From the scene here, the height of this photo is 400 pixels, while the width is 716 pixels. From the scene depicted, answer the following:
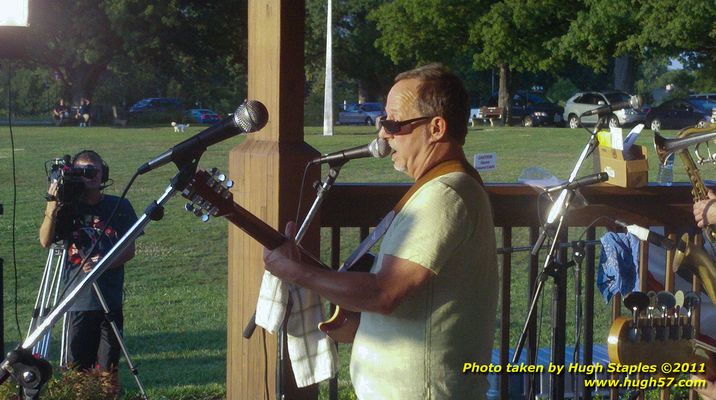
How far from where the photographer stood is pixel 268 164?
13.2ft

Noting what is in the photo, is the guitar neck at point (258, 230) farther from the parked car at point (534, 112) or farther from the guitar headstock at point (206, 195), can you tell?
the parked car at point (534, 112)

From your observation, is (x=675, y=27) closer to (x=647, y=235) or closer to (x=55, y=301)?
(x=55, y=301)

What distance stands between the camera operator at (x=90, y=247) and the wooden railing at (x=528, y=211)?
5.57 feet

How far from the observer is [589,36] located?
127ft

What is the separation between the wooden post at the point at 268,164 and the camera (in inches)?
158

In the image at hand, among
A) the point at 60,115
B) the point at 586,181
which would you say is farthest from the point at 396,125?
the point at 60,115

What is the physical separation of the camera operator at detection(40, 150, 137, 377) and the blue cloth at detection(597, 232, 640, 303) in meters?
2.70

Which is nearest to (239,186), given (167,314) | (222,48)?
(167,314)

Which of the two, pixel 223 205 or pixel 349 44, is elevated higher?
pixel 349 44

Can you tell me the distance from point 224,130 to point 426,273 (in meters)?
0.78

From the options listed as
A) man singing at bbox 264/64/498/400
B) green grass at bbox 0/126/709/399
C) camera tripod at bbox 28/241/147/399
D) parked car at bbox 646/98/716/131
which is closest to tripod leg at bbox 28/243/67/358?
camera tripod at bbox 28/241/147/399

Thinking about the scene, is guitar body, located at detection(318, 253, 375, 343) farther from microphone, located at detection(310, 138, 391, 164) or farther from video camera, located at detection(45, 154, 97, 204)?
video camera, located at detection(45, 154, 97, 204)

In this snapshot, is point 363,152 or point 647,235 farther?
point 647,235

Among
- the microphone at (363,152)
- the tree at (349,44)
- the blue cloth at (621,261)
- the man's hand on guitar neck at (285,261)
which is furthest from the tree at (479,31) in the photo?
the man's hand on guitar neck at (285,261)
